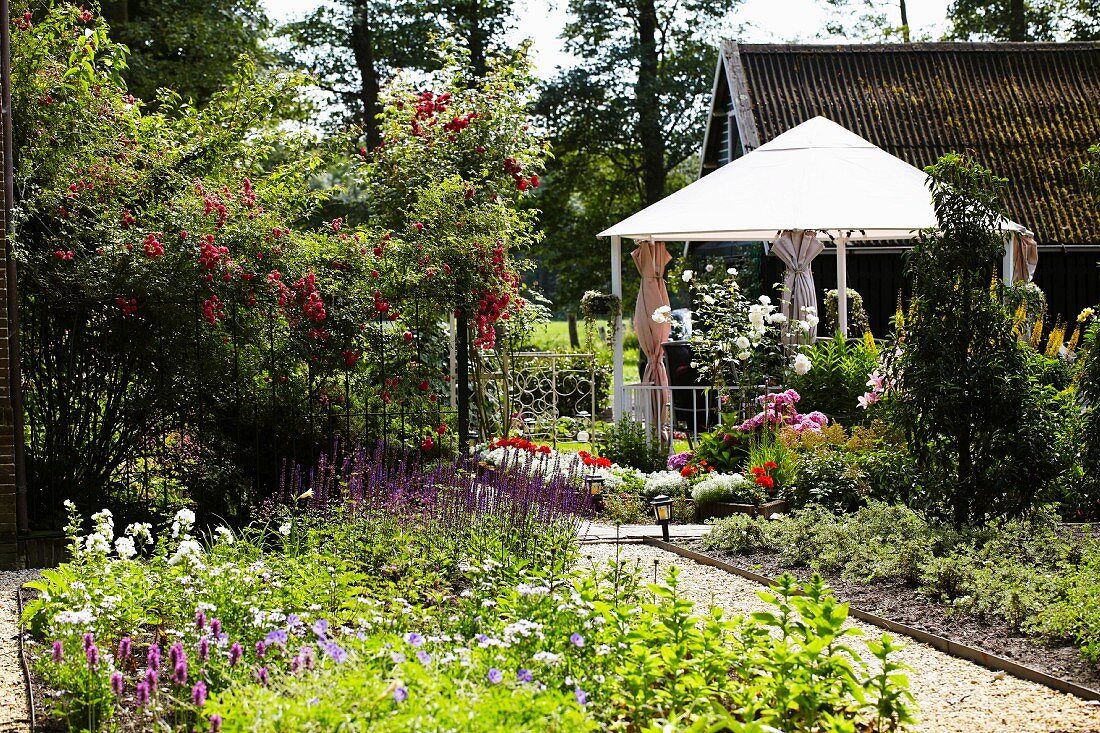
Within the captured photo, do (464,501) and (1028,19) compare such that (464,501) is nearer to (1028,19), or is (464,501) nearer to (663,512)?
(663,512)

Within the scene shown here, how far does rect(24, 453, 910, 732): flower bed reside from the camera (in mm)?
3395

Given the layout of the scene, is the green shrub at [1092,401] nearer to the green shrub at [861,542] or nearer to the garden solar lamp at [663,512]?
the green shrub at [861,542]

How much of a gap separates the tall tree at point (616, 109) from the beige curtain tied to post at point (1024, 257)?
47.5ft

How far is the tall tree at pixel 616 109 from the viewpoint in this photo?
27375 mm

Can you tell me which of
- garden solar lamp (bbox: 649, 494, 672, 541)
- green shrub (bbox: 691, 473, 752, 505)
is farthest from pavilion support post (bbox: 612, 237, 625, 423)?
garden solar lamp (bbox: 649, 494, 672, 541)

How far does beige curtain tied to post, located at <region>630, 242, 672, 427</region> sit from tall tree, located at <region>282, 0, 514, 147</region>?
1391cm

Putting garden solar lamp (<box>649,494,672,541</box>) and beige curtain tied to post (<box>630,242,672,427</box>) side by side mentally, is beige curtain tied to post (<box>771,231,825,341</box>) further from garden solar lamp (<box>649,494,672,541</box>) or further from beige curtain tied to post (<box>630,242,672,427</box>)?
garden solar lamp (<box>649,494,672,541</box>)

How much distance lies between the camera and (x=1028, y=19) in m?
29.1

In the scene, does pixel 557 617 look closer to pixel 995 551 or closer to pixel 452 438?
pixel 995 551

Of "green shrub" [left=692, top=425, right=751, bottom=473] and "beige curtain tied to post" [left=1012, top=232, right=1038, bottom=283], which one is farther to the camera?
"beige curtain tied to post" [left=1012, top=232, right=1038, bottom=283]

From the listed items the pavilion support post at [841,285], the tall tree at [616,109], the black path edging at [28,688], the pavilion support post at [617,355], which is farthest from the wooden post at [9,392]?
the tall tree at [616,109]

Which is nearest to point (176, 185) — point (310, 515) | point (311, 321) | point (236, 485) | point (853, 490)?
point (311, 321)

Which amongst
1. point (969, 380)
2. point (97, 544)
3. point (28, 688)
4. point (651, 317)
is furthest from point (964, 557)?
point (651, 317)

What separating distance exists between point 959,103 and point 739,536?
12.9 meters
